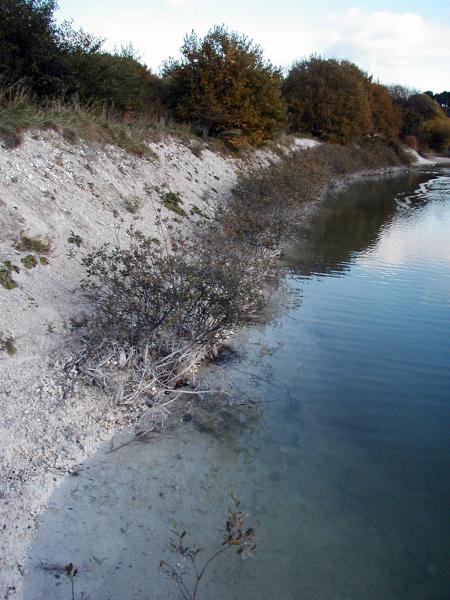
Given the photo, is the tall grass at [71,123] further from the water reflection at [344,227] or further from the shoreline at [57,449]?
the shoreline at [57,449]

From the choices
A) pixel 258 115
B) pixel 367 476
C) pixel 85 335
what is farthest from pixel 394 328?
pixel 258 115

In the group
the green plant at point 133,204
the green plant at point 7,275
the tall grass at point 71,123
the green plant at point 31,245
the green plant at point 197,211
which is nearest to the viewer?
the green plant at point 7,275

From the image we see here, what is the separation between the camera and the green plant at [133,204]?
1323cm

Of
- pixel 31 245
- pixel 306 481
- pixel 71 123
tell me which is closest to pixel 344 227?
pixel 71 123

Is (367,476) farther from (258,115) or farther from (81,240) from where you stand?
(258,115)

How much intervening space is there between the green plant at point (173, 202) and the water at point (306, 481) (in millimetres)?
6045

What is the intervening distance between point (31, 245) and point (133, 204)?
444 centimetres

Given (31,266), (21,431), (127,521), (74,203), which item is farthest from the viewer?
(74,203)

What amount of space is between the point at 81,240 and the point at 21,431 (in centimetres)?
546

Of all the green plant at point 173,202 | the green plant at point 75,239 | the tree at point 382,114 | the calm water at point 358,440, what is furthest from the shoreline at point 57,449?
the tree at point 382,114

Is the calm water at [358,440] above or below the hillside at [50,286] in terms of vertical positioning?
below

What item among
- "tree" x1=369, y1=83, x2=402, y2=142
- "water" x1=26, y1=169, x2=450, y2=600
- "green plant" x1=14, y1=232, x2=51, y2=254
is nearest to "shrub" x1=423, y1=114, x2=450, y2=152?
"tree" x1=369, y1=83, x2=402, y2=142

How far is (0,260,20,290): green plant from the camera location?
312 inches

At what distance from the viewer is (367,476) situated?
5867 millimetres
